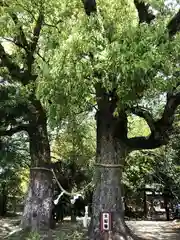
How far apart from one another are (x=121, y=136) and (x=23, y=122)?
3.10 m

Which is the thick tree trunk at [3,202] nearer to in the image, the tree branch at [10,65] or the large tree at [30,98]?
the large tree at [30,98]

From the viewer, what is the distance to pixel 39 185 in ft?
30.2

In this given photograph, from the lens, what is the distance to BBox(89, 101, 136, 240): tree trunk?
778 cm

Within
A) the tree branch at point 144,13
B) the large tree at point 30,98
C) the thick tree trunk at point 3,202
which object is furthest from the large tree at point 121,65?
the thick tree trunk at point 3,202

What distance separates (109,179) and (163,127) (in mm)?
1638

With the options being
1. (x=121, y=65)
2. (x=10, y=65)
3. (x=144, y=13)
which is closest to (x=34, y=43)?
(x=10, y=65)

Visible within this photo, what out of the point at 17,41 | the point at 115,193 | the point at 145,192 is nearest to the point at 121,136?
the point at 115,193

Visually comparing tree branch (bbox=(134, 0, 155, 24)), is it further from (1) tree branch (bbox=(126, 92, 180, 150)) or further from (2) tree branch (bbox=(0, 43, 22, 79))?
A: (2) tree branch (bbox=(0, 43, 22, 79))

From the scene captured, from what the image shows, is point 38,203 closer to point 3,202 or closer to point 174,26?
point 174,26

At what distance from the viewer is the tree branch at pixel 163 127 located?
730cm

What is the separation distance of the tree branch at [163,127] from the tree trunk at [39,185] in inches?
105

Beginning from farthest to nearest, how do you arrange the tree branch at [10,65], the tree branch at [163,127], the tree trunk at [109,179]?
1. the tree branch at [10,65]
2. the tree trunk at [109,179]
3. the tree branch at [163,127]

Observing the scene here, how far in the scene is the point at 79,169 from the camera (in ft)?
44.0

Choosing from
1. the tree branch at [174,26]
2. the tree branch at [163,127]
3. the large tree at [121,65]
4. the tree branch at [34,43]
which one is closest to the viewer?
the large tree at [121,65]
